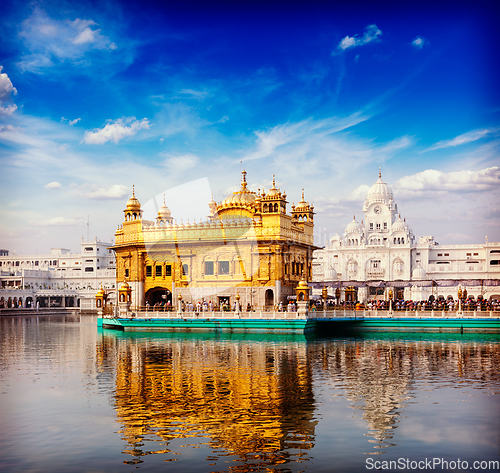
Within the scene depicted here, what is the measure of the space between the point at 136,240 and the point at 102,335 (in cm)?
1227

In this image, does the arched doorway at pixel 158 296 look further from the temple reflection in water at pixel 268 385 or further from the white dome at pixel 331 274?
the white dome at pixel 331 274

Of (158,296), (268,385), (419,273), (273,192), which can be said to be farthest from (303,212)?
(419,273)

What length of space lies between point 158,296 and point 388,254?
78890 mm

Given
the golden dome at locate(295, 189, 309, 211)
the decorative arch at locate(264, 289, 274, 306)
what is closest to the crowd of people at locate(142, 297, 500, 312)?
the decorative arch at locate(264, 289, 274, 306)

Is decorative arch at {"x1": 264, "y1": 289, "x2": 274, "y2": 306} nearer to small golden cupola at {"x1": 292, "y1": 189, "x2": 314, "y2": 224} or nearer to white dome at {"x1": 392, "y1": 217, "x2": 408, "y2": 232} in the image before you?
small golden cupola at {"x1": 292, "y1": 189, "x2": 314, "y2": 224}

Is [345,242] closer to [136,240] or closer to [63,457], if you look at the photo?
[136,240]

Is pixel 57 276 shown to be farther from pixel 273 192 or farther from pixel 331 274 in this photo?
pixel 273 192

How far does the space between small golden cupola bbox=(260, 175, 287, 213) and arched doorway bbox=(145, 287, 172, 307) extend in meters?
12.1

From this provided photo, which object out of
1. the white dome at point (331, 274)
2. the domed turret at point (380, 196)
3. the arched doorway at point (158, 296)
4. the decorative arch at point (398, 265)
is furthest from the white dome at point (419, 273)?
the arched doorway at point (158, 296)

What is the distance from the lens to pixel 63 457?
12305mm

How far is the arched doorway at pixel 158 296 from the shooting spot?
53.7m

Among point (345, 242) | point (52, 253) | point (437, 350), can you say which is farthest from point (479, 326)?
point (52, 253)

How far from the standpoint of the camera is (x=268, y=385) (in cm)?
2000

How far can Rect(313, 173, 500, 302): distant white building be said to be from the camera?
116688 mm
